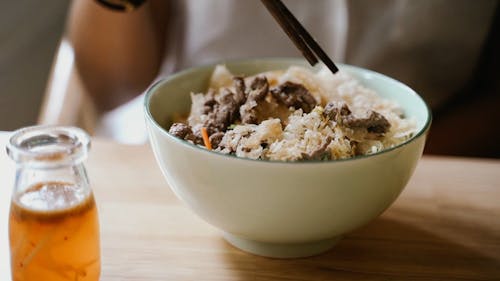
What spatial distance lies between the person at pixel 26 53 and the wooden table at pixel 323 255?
4.04 feet

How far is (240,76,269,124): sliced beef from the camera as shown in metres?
0.80

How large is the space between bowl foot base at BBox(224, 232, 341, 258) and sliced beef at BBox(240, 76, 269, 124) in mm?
155

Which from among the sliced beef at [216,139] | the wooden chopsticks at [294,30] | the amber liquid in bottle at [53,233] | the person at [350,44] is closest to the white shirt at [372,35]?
the person at [350,44]

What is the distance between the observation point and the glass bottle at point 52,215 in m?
0.62

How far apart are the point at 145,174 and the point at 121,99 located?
0.69m

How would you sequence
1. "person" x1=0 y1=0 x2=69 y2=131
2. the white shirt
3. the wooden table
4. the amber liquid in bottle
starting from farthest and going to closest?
"person" x1=0 y1=0 x2=69 y2=131, the white shirt, the wooden table, the amber liquid in bottle

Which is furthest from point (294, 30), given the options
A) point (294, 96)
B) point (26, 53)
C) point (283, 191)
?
point (26, 53)

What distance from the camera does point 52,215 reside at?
0.62 meters

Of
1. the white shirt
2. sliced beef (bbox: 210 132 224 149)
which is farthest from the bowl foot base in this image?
the white shirt

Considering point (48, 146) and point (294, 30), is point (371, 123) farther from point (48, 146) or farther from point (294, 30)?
point (48, 146)

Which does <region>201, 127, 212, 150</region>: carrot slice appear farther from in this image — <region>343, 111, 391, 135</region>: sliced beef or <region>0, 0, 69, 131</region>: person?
<region>0, 0, 69, 131</region>: person

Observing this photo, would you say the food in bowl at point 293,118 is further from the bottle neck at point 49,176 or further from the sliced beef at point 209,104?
the bottle neck at point 49,176

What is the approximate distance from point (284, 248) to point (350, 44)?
0.83 meters

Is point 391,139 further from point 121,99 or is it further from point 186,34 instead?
point 121,99
